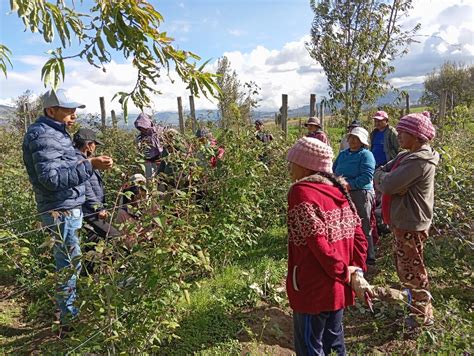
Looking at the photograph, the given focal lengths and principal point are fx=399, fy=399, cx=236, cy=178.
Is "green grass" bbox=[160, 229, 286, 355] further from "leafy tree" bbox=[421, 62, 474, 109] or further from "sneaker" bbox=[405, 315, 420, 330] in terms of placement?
"leafy tree" bbox=[421, 62, 474, 109]

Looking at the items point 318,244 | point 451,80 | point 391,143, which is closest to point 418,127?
point 318,244

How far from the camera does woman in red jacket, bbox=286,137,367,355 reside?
2291 millimetres

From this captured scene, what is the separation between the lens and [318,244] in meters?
2.27

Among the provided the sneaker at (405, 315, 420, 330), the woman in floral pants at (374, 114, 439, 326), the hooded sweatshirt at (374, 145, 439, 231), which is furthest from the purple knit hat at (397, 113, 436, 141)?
the sneaker at (405, 315, 420, 330)

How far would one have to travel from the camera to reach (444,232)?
427 centimetres

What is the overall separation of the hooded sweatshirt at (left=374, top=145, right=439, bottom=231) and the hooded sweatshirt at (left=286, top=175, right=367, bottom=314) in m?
0.86

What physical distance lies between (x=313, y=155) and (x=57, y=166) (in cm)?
190

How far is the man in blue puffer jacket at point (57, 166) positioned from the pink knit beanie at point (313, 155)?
1.54 meters

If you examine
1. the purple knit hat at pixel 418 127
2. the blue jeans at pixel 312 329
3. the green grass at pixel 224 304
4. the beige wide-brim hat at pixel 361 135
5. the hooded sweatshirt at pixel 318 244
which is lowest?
the green grass at pixel 224 304

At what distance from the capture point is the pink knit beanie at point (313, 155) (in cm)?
243

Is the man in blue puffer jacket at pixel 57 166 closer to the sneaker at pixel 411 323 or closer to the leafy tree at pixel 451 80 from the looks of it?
the sneaker at pixel 411 323

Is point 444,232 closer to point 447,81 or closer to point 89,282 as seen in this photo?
point 89,282

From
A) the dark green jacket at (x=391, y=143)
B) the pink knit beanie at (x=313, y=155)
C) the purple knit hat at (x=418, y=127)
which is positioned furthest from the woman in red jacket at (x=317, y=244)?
the dark green jacket at (x=391, y=143)

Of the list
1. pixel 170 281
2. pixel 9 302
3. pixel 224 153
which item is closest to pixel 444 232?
pixel 224 153
